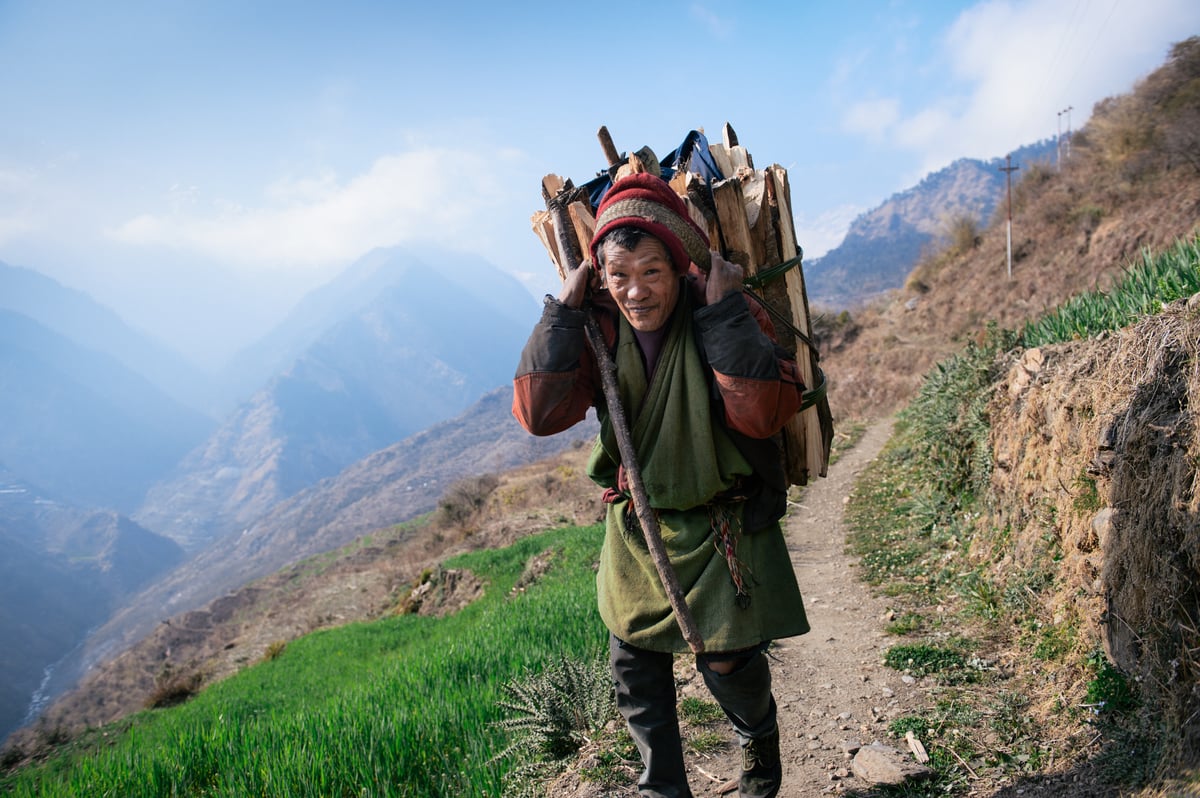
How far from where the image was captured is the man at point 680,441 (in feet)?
6.53

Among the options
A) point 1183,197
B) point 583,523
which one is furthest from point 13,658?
point 1183,197

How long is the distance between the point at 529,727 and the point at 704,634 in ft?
6.16

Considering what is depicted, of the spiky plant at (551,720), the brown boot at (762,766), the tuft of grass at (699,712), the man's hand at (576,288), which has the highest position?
the man's hand at (576,288)

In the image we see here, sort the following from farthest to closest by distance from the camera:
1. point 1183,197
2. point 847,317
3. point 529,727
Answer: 1. point 847,317
2. point 1183,197
3. point 529,727

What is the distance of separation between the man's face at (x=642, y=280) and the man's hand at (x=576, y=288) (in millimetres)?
106

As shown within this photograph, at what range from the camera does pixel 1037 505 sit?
4203mm

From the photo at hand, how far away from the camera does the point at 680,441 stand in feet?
6.66

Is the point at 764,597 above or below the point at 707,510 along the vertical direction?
below

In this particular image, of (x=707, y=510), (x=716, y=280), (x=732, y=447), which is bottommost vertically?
(x=707, y=510)

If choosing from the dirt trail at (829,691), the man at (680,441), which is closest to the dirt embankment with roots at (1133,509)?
the dirt trail at (829,691)

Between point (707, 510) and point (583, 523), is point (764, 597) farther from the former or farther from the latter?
point (583, 523)

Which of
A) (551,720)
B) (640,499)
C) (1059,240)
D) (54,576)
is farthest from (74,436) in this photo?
(640,499)

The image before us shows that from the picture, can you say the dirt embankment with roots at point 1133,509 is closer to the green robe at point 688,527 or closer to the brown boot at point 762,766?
the brown boot at point 762,766

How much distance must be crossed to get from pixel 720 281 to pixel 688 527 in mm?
787
